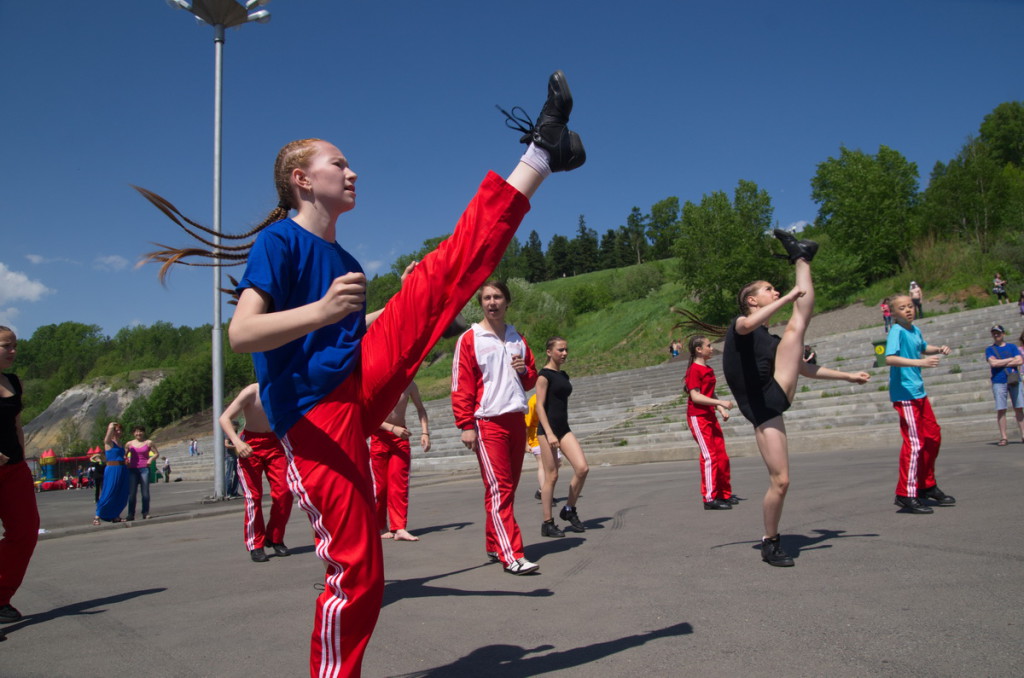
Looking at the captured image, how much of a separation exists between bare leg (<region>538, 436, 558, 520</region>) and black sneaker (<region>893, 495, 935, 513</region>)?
3189 millimetres

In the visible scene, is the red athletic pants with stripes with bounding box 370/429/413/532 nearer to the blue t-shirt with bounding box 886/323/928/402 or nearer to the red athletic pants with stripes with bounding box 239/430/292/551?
the red athletic pants with stripes with bounding box 239/430/292/551

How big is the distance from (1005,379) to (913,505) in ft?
26.2

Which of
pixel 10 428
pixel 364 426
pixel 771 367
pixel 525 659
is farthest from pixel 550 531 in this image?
pixel 364 426

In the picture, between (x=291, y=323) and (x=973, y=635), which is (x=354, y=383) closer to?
(x=291, y=323)

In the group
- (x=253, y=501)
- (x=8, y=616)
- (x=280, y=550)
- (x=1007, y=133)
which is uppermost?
(x=1007, y=133)

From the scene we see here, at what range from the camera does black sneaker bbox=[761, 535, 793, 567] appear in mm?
4789

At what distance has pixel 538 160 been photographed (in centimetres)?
273

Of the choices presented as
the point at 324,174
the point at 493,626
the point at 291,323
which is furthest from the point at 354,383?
the point at 493,626

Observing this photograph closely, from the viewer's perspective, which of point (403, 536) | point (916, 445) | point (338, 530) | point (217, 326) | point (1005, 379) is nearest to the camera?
point (338, 530)

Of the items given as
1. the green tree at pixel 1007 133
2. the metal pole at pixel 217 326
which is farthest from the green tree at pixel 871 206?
the metal pole at pixel 217 326

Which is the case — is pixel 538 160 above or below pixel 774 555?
above

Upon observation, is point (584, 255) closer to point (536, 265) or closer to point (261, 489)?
point (536, 265)

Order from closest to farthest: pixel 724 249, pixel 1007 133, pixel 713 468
A: pixel 713 468 → pixel 724 249 → pixel 1007 133

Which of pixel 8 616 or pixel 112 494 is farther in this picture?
pixel 112 494
